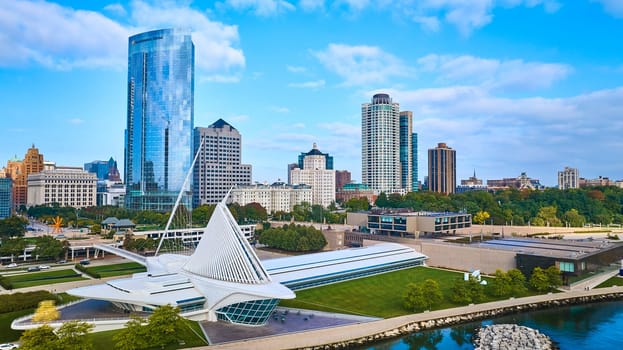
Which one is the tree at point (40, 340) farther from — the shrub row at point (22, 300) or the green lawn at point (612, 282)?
the green lawn at point (612, 282)

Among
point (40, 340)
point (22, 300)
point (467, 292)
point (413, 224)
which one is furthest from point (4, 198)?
point (467, 292)

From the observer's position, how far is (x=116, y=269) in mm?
72500

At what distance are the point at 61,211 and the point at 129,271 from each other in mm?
90434

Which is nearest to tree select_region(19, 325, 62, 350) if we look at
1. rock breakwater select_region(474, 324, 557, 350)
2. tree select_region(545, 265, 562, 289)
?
rock breakwater select_region(474, 324, 557, 350)

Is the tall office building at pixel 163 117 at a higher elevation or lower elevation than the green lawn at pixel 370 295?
higher

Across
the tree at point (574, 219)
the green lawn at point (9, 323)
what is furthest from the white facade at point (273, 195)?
the green lawn at point (9, 323)

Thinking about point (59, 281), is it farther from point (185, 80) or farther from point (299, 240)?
point (185, 80)

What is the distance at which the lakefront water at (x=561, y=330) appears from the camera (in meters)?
42.9

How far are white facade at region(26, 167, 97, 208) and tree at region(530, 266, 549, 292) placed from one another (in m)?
159

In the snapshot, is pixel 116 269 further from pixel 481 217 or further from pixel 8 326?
pixel 481 217

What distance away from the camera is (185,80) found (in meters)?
156

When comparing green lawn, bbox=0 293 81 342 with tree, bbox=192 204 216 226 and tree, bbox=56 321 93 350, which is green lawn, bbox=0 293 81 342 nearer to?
tree, bbox=56 321 93 350

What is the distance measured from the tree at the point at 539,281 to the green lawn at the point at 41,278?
58.5m

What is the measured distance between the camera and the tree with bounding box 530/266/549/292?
2267 inches
